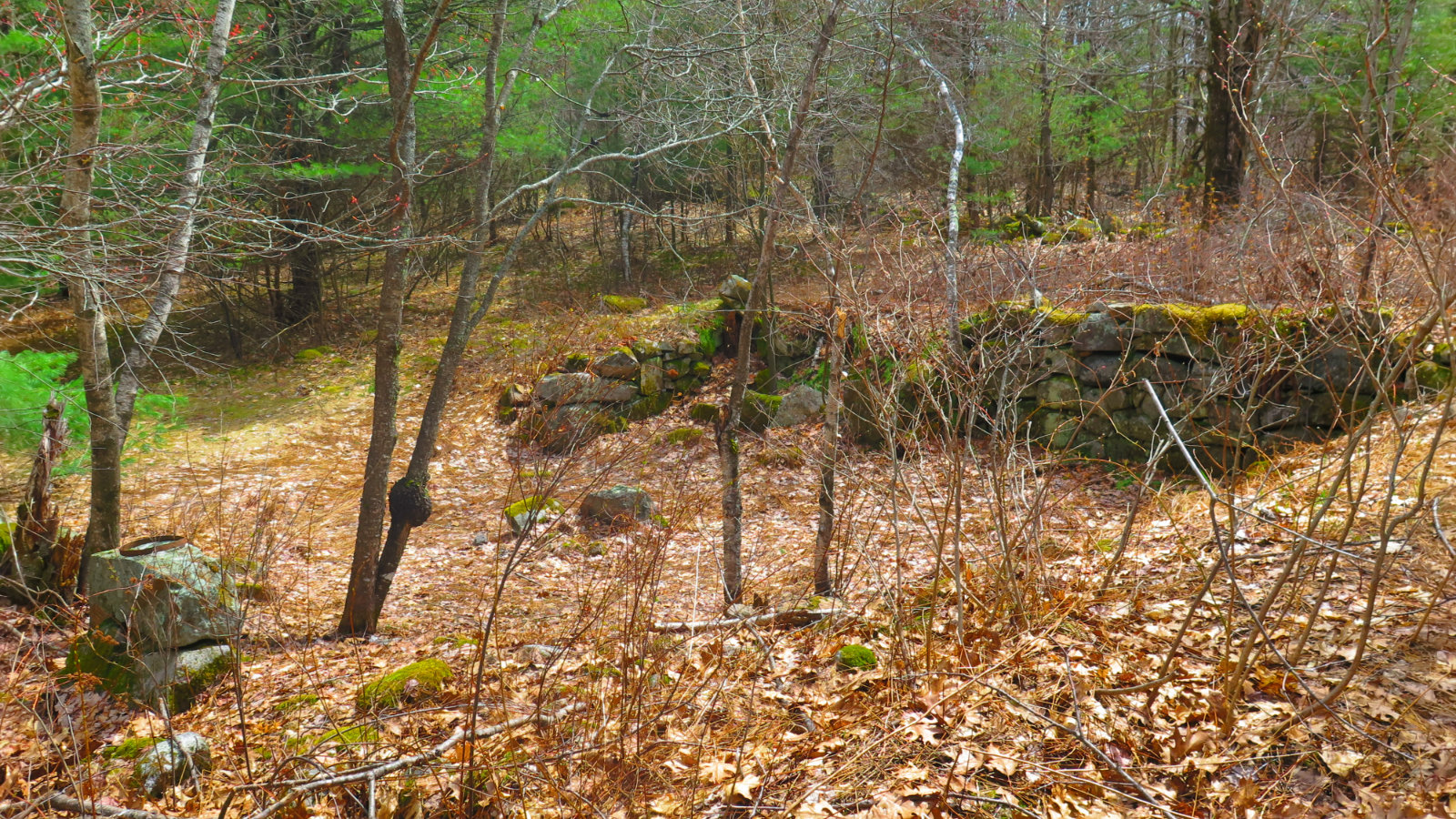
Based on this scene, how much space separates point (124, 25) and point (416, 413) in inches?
273

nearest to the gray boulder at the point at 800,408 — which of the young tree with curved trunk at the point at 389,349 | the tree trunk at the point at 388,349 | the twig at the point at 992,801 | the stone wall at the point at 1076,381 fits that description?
the stone wall at the point at 1076,381

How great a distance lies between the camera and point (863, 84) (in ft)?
29.2

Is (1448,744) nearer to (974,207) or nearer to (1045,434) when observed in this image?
(1045,434)

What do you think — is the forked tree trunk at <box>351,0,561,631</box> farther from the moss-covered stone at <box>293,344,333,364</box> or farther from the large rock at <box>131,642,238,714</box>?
the moss-covered stone at <box>293,344,333,364</box>

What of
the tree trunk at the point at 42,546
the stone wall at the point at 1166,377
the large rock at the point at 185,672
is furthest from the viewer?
the stone wall at the point at 1166,377

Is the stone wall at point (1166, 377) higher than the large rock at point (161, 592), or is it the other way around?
the stone wall at point (1166, 377)

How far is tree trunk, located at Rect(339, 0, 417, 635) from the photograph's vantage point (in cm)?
512

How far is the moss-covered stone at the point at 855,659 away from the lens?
3.79 metres

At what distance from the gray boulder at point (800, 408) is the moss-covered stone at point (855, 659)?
6.11 m

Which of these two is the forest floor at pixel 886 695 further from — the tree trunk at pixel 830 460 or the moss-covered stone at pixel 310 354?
the moss-covered stone at pixel 310 354

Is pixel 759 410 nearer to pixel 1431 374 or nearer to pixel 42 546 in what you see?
pixel 1431 374

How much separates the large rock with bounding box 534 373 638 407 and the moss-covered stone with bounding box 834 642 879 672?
7.18m

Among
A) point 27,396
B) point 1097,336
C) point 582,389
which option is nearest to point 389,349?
point 27,396

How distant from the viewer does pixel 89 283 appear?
141 inches
